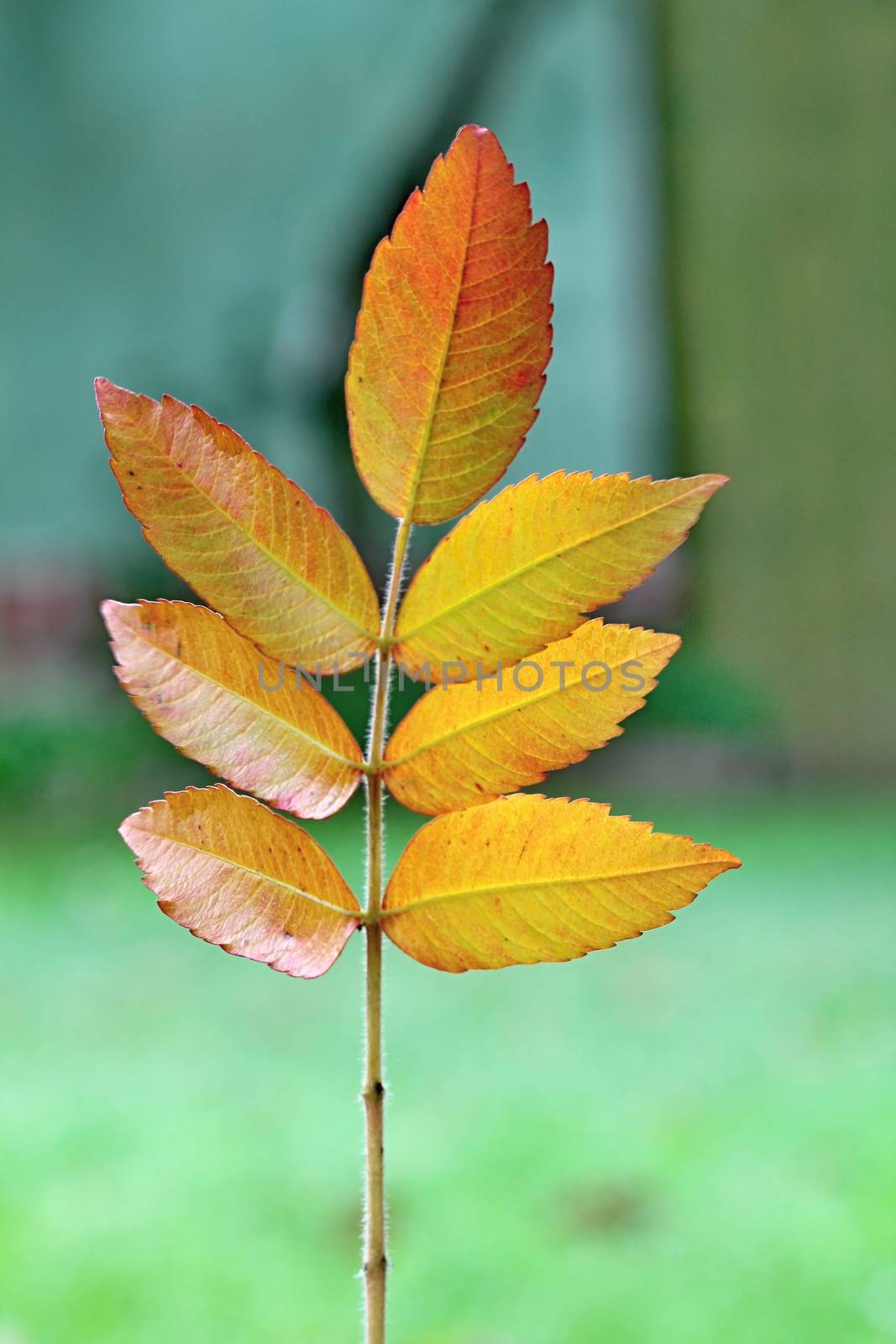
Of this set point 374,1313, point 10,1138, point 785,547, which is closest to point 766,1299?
point 10,1138

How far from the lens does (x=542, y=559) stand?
0.80 feet

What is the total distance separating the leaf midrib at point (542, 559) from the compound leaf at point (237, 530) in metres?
0.02

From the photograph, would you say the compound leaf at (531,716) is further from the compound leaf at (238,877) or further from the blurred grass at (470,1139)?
the blurred grass at (470,1139)

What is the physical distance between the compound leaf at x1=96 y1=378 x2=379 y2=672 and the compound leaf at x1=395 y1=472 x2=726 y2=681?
0.02 m

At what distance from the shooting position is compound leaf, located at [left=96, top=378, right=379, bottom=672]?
23 cm

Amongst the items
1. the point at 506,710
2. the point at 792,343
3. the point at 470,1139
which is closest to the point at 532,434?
the point at 792,343

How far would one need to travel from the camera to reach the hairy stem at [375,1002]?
24cm

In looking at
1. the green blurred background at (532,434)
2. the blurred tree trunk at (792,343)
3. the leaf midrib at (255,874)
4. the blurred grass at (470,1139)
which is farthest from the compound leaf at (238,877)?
the blurred tree trunk at (792,343)

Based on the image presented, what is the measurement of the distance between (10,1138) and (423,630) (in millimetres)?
1455

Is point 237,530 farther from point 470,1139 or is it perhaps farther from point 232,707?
point 470,1139

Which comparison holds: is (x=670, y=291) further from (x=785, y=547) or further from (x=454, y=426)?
(x=454, y=426)

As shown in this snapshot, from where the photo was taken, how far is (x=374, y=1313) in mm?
240

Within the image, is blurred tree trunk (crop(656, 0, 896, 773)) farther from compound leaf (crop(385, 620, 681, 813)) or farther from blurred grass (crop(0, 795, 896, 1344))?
compound leaf (crop(385, 620, 681, 813))

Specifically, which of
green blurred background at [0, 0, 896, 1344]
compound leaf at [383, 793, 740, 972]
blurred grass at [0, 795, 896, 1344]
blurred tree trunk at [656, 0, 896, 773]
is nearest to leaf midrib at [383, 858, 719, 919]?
compound leaf at [383, 793, 740, 972]
